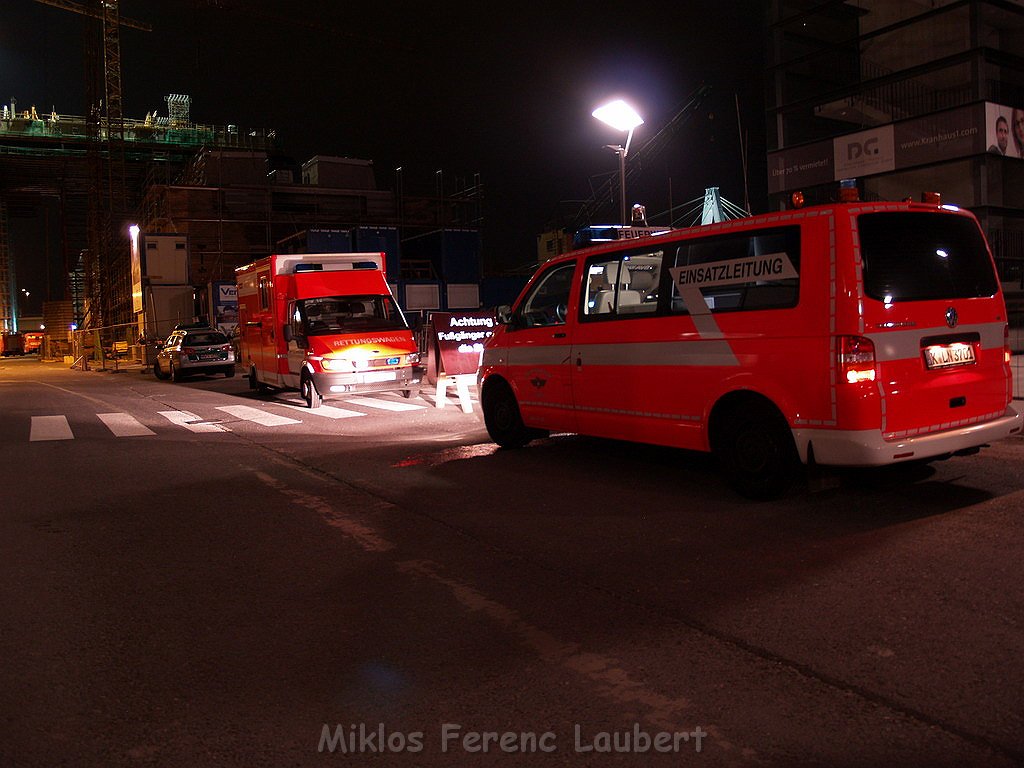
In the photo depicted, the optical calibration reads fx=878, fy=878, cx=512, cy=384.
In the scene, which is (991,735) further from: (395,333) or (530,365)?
(395,333)

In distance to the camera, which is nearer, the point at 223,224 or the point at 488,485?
the point at 488,485

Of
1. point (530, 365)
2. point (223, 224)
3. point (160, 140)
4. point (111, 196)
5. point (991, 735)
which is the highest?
point (160, 140)

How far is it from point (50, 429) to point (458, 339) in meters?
6.93

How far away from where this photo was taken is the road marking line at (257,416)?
1429cm

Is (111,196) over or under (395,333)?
over

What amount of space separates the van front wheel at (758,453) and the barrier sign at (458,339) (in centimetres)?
931

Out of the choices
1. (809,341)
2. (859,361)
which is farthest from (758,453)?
(859,361)

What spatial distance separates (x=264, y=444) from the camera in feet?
38.6

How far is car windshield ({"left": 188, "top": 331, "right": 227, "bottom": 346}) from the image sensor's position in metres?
28.1

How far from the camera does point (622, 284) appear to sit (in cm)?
827

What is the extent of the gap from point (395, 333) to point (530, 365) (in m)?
7.36

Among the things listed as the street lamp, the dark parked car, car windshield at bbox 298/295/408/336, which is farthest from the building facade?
the dark parked car

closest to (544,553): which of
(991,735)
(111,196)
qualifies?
(991,735)

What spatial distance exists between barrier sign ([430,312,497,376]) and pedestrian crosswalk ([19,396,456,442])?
3.00 feet
